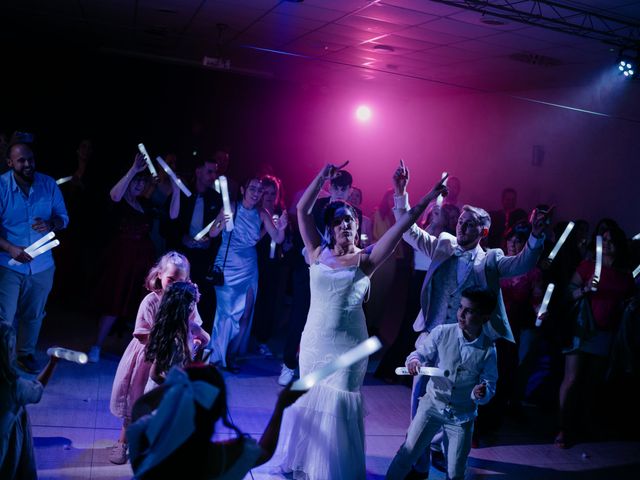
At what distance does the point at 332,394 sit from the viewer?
3.67 m

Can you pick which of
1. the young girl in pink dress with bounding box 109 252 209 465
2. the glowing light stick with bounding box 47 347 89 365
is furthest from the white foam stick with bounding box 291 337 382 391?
the young girl in pink dress with bounding box 109 252 209 465

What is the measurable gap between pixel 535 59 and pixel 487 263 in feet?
16.4

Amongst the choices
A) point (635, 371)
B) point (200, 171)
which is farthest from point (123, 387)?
point (635, 371)

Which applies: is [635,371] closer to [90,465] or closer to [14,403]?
[90,465]

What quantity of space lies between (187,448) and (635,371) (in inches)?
179

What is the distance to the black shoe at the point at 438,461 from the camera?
4270 millimetres

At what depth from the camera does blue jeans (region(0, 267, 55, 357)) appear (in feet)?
15.8

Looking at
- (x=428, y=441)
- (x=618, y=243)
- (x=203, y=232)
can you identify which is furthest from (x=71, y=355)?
(x=618, y=243)

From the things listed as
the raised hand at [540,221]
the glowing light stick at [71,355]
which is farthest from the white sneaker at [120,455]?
the raised hand at [540,221]

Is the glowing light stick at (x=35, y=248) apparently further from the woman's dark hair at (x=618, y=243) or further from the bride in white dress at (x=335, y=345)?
the woman's dark hair at (x=618, y=243)

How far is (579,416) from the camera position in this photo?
17.6 feet

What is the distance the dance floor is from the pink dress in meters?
0.37

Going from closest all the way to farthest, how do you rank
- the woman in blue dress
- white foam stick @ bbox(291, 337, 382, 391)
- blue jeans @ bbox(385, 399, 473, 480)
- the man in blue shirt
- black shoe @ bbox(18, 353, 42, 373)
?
white foam stick @ bbox(291, 337, 382, 391), blue jeans @ bbox(385, 399, 473, 480), the man in blue shirt, black shoe @ bbox(18, 353, 42, 373), the woman in blue dress

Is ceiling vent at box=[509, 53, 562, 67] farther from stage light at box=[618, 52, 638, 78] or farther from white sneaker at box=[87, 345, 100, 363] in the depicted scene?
white sneaker at box=[87, 345, 100, 363]
